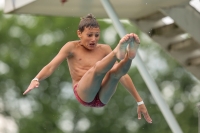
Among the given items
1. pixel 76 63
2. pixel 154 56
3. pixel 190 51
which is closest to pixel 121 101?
pixel 154 56

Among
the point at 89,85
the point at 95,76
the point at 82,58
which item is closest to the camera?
the point at 95,76

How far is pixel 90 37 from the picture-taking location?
18.4ft

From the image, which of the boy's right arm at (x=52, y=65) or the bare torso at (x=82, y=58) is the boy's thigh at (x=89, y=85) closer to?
the bare torso at (x=82, y=58)

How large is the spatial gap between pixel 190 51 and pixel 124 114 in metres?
11.0

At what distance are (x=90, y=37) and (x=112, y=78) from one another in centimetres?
40

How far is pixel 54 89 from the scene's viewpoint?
21203 millimetres

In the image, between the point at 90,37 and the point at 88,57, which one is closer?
the point at 90,37

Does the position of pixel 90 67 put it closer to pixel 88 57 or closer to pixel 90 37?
pixel 88 57

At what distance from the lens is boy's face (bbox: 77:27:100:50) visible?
5539 millimetres

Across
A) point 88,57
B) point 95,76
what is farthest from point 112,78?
point 88,57

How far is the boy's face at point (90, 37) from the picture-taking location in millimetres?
5539

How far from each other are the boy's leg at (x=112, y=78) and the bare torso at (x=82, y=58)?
23 centimetres

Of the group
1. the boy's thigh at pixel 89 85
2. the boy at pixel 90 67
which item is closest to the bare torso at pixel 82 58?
the boy at pixel 90 67

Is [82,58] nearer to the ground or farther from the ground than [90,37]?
nearer to the ground
